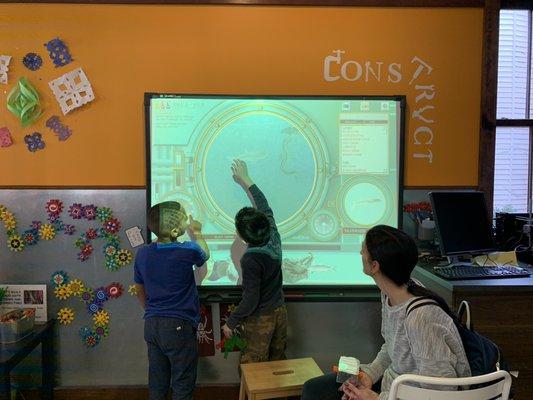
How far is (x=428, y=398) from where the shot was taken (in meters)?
1.39

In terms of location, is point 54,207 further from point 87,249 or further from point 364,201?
→ point 364,201

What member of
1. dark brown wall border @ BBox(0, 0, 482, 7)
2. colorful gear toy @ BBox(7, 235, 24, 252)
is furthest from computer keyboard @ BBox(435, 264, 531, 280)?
colorful gear toy @ BBox(7, 235, 24, 252)

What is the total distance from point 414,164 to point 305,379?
4.76ft

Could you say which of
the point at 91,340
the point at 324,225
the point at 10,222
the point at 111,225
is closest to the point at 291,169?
the point at 324,225

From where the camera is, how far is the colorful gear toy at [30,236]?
274 centimetres

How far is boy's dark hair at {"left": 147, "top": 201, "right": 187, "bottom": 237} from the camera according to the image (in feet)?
7.45

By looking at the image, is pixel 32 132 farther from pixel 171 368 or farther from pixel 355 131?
pixel 355 131

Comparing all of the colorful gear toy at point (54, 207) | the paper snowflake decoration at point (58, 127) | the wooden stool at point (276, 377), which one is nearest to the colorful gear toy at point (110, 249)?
the colorful gear toy at point (54, 207)

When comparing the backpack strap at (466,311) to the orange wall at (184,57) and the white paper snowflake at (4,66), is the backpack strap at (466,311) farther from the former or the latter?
the white paper snowflake at (4,66)

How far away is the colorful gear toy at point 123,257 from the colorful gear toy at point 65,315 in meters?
0.41

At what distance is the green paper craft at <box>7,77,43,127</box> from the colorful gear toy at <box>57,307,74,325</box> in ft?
3.62

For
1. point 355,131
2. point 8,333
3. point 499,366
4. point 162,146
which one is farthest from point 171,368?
point 355,131

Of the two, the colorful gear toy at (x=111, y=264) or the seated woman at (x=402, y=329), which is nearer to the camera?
the seated woman at (x=402, y=329)

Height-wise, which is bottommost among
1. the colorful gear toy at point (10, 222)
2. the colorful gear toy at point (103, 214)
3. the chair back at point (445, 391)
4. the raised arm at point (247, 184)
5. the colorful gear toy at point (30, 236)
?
the chair back at point (445, 391)
